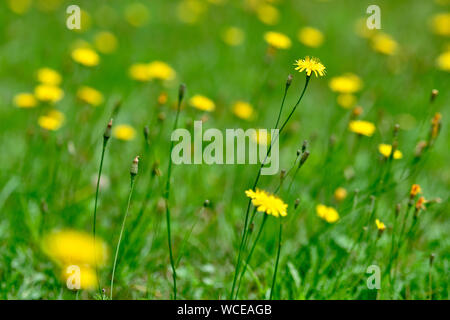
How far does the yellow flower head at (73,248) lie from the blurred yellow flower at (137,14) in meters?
2.43

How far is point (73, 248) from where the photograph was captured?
165cm

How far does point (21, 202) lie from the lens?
6.20 feet

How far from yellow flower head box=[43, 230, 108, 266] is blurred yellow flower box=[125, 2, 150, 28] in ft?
7.98

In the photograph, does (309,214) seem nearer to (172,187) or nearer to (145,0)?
(172,187)

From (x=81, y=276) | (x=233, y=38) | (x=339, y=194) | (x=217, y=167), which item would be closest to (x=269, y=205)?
(x=81, y=276)

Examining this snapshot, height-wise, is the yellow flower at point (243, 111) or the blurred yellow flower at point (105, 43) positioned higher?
the blurred yellow flower at point (105, 43)

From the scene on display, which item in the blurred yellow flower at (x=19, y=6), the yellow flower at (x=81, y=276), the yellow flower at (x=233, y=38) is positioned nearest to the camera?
the yellow flower at (x=81, y=276)

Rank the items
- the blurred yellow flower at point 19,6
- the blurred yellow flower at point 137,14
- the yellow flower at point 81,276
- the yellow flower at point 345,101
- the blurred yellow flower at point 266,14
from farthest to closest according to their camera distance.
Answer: the blurred yellow flower at point 137,14 < the blurred yellow flower at point 19,6 < the blurred yellow flower at point 266,14 < the yellow flower at point 345,101 < the yellow flower at point 81,276

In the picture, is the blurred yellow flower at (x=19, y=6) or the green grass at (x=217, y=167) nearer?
the green grass at (x=217, y=167)

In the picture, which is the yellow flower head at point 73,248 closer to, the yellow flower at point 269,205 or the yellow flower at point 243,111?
the yellow flower at point 269,205

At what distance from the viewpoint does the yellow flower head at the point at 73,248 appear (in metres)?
1.59

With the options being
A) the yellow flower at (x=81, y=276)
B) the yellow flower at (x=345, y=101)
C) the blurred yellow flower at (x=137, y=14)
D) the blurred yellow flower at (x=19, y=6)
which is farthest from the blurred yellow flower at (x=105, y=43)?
the yellow flower at (x=81, y=276)

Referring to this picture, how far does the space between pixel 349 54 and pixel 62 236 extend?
2.68 meters
